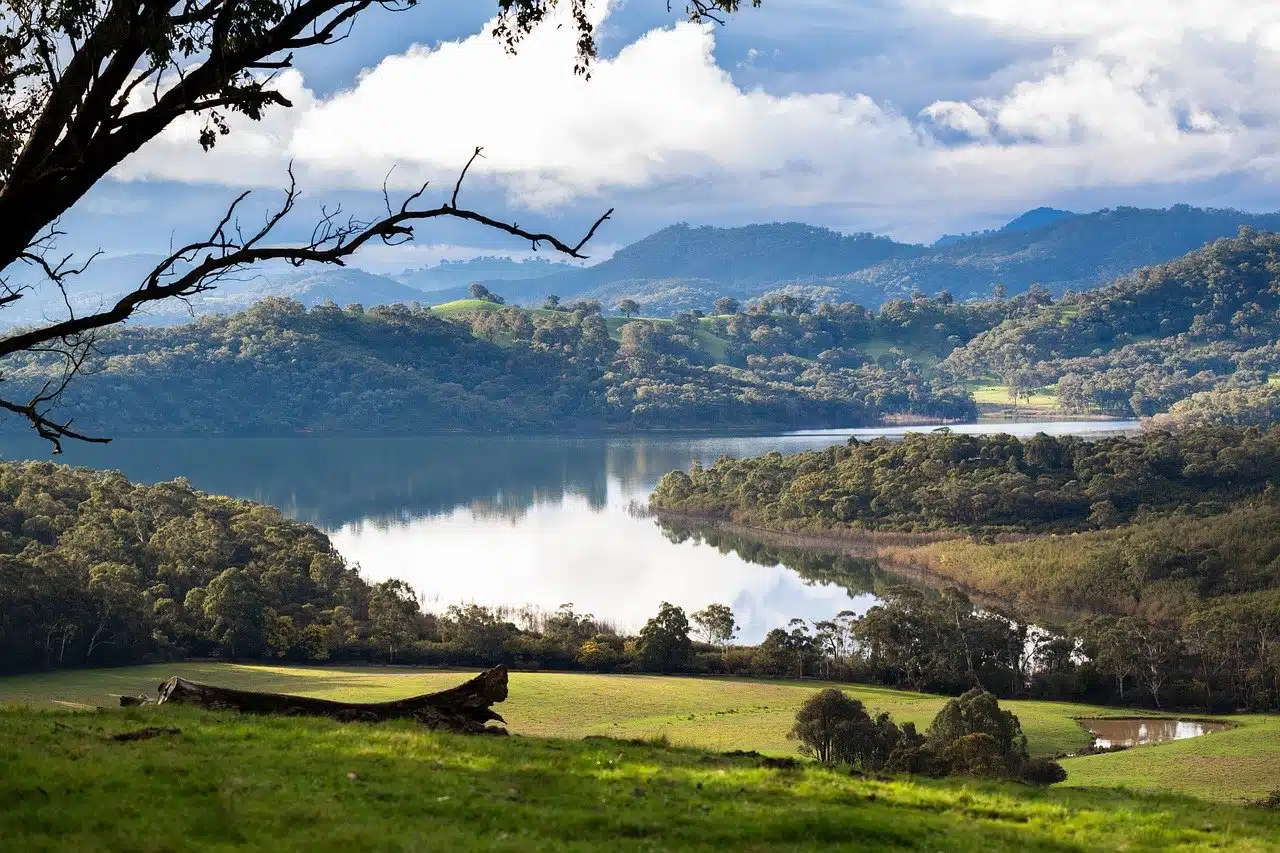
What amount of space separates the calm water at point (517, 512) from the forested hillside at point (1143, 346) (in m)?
21.0

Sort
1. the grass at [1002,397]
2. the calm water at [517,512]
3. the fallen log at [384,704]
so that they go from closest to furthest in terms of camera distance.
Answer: the fallen log at [384,704] → the calm water at [517,512] → the grass at [1002,397]

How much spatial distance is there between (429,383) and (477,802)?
14532 centimetres

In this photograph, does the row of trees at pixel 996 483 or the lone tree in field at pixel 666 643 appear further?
the row of trees at pixel 996 483

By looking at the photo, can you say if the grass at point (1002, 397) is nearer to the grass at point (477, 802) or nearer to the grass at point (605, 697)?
the grass at point (605, 697)

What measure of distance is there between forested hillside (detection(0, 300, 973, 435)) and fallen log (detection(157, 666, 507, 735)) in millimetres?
126982

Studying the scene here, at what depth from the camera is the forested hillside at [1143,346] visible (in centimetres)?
15975

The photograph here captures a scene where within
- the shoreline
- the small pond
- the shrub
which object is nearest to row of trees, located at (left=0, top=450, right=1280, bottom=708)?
the small pond

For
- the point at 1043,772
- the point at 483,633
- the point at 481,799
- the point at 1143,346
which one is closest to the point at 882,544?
the point at 483,633

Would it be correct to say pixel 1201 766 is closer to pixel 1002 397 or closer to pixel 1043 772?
pixel 1043 772

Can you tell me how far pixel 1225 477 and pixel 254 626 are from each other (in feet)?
176

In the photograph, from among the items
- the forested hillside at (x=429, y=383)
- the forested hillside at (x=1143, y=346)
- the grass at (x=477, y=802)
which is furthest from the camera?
the forested hillside at (x=1143, y=346)

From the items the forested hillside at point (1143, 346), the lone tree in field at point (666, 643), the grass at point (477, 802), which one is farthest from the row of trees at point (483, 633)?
the forested hillside at point (1143, 346)

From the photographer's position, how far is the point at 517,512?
82.2m

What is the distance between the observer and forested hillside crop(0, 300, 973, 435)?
140 m
